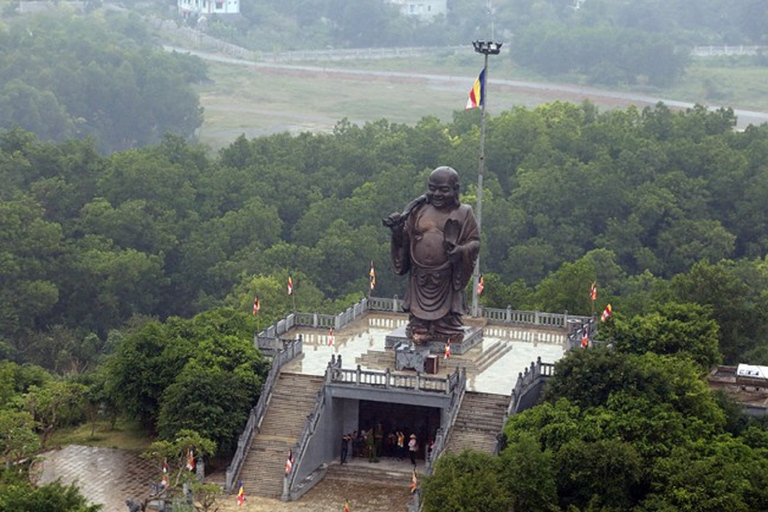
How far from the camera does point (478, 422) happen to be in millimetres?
58750

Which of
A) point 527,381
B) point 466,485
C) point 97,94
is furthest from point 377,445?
point 97,94

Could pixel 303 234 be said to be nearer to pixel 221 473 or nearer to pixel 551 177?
pixel 551 177

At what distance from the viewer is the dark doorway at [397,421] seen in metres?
60.6

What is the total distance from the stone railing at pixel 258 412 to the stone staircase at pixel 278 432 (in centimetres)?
17

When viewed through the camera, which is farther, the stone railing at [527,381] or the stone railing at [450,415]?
the stone railing at [527,381]

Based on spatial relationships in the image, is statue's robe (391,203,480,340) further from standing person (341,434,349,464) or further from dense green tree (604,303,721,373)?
dense green tree (604,303,721,373)

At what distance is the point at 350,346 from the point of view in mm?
65750

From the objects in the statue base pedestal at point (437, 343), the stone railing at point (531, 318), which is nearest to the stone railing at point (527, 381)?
the statue base pedestal at point (437, 343)

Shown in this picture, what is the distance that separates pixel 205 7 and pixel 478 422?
138307mm

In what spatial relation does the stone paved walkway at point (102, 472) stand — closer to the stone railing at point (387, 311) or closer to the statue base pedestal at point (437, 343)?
the stone railing at point (387, 311)

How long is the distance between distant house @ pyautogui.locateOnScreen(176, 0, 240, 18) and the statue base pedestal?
12841 centimetres

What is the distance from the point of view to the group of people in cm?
6041

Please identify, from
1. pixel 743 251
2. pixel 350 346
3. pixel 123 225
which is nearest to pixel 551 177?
pixel 743 251

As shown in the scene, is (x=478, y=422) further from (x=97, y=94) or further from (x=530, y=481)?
(x=97, y=94)
